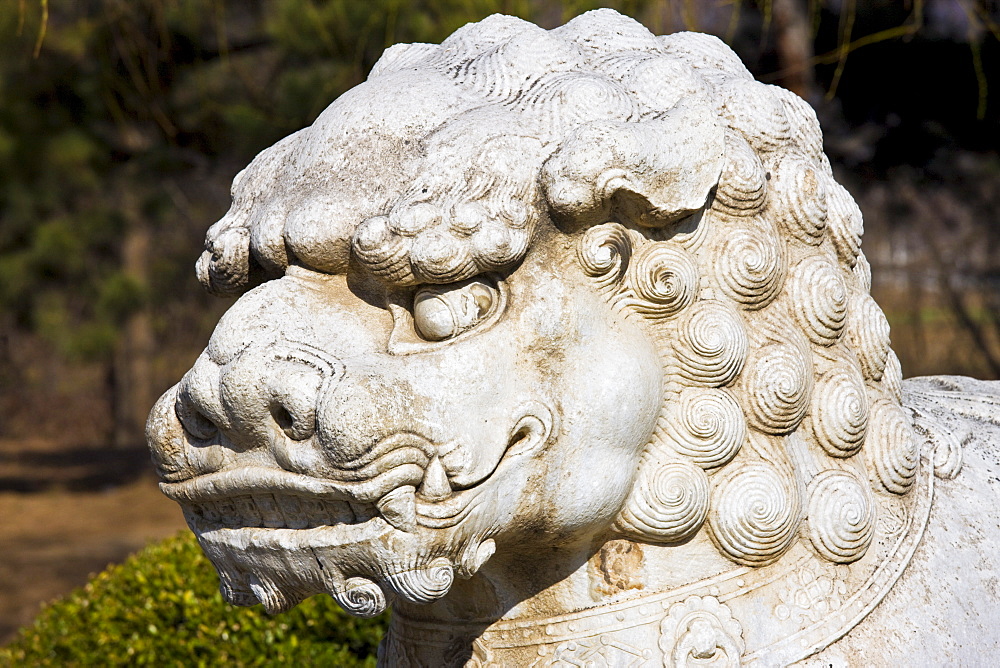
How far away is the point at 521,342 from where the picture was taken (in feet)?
4.25

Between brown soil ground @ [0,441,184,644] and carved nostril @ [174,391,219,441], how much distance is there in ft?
15.2

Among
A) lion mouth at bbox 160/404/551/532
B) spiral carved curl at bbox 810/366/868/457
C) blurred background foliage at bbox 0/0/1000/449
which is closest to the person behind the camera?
lion mouth at bbox 160/404/551/532

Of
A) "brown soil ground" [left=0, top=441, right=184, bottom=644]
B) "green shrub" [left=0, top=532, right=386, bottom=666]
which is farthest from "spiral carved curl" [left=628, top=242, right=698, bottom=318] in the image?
"brown soil ground" [left=0, top=441, right=184, bottom=644]

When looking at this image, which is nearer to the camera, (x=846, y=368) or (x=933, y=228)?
(x=846, y=368)

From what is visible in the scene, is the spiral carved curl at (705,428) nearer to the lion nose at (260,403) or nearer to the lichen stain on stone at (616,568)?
the lichen stain on stone at (616,568)

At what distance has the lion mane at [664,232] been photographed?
129 centimetres

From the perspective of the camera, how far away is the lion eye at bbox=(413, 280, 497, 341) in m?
1.29

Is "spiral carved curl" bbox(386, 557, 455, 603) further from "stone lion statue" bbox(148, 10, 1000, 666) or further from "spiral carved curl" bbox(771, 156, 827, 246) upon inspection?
"spiral carved curl" bbox(771, 156, 827, 246)

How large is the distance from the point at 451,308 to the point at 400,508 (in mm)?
255

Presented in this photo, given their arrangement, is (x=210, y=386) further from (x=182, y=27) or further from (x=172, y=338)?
(x=172, y=338)

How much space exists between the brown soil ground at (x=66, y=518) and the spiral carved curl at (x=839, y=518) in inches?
196

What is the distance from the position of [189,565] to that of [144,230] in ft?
20.8

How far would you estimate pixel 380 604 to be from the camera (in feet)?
4.16

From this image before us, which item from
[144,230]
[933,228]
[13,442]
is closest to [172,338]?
[13,442]
